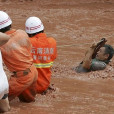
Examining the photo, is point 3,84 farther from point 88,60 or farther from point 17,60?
point 88,60

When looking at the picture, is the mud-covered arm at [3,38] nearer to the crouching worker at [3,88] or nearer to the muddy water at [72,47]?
the crouching worker at [3,88]

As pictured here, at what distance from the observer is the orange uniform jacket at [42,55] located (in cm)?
766

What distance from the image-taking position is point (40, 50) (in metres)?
7.66

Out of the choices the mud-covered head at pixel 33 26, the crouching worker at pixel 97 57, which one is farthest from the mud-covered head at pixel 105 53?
the mud-covered head at pixel 33 26

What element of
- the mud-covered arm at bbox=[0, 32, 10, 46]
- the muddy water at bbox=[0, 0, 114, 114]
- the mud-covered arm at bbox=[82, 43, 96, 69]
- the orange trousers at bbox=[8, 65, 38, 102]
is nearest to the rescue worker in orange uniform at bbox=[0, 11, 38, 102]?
the orange trousers at bbox=[8, 65, 38, 102]

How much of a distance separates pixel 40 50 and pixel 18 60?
0.83 metres

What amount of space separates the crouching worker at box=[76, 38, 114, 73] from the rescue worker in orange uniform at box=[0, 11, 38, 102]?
93.3 inches

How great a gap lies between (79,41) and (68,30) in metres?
1.56

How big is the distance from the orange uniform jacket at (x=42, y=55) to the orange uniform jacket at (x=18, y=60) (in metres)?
0.52

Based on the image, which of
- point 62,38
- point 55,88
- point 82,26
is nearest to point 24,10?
point 82,26

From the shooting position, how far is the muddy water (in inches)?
276

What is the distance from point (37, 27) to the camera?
25.3 ft

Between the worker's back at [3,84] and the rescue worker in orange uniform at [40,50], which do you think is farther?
the rescue worker in orange uniform at [40,50]

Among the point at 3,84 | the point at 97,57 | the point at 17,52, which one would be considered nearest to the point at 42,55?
the point at 17,52
